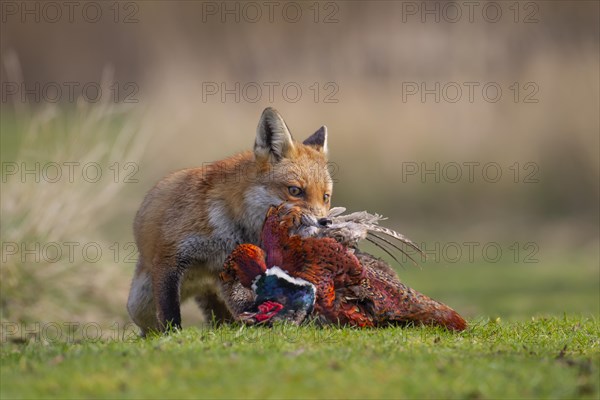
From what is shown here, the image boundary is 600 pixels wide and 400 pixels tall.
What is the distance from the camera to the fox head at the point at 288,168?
306 inches

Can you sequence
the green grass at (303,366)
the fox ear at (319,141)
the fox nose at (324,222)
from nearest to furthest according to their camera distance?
the green grass at (303,366)
the fox nose at (324,222)
the fox ear at (319,141)

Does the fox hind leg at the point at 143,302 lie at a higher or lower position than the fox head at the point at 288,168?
lower

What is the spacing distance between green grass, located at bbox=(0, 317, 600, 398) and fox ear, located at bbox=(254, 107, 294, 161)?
1640 mm

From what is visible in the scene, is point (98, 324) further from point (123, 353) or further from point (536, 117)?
point (536, 117)

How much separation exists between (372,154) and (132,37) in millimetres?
10617

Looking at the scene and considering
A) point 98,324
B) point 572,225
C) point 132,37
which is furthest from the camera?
point 132,37

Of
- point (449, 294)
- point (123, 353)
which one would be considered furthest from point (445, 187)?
point (123, 353)

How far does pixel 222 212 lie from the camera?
7.95 m

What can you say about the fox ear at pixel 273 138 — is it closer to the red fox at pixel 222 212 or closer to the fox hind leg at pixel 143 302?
the red fox at pixel 222 212

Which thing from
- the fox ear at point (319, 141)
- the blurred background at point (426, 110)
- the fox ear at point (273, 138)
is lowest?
the blurred background at point (426, 110)

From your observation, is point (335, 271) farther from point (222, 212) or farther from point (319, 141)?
point (319, 141)

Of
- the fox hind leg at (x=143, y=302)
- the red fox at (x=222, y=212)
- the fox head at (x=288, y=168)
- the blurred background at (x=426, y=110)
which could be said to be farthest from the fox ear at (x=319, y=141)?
the blurred background at (x=426, y=110)

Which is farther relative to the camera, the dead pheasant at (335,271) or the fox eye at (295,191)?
the fox eye at (295,191)

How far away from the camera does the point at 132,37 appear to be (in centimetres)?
2956
